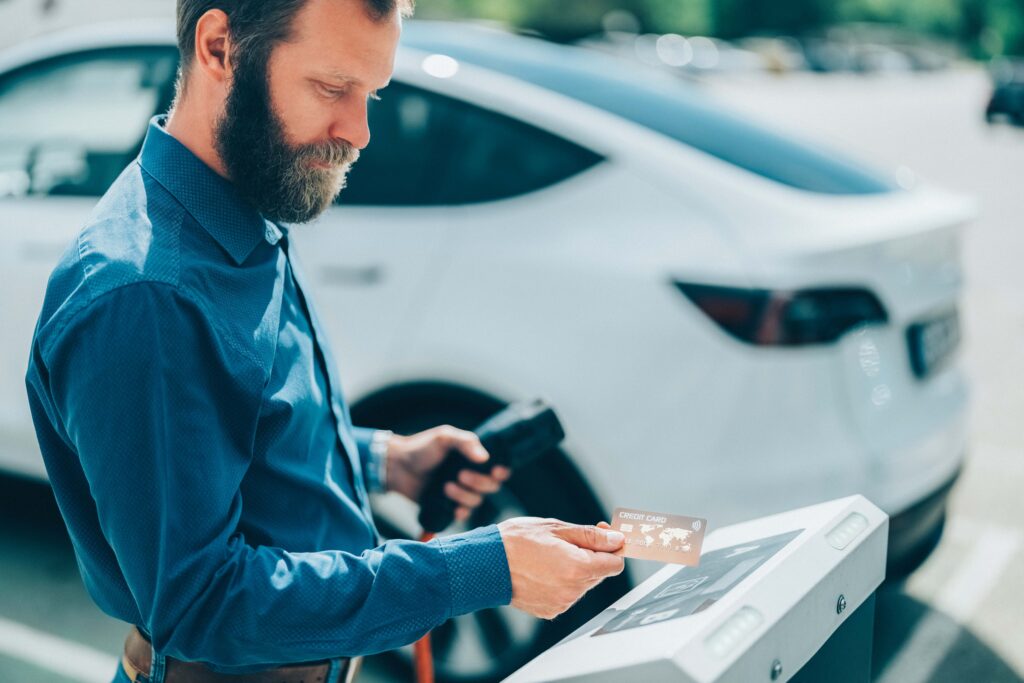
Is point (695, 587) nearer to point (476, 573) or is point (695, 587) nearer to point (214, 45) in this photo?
point (476, 573)

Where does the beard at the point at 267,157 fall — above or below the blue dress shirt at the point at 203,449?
above

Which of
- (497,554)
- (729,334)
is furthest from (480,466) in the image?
(729,334)

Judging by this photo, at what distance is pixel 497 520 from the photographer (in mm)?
2641

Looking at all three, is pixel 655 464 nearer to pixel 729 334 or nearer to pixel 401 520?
pixel 729 334

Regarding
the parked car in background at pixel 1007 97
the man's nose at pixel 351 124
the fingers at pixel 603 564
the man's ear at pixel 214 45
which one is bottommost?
the parked car in background at pixel 1007 97

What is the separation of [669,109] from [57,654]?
2.26 m

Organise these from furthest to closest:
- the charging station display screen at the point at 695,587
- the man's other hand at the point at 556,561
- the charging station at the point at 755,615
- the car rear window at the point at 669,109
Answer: the car rear window at the point at 669,109
the man's other hand at the point at 556,561
the charging station display screen at the point at 695,587
the charging station at the point at 755,615

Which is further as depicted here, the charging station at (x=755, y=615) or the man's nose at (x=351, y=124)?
the man's nose at (x=351, y=124)

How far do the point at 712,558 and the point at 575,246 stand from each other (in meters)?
1.35

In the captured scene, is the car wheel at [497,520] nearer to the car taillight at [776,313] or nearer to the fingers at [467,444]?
the car taillight at [776,313]

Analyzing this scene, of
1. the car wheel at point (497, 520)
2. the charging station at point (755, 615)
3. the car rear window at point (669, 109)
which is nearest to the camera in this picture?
the charging station at point (755, 615)

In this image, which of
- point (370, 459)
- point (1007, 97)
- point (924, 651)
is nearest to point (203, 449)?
point (370, 459)

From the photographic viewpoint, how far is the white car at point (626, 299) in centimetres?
242

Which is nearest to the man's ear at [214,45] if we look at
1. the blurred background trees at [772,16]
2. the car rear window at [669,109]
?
the car rear window at [669,109]
